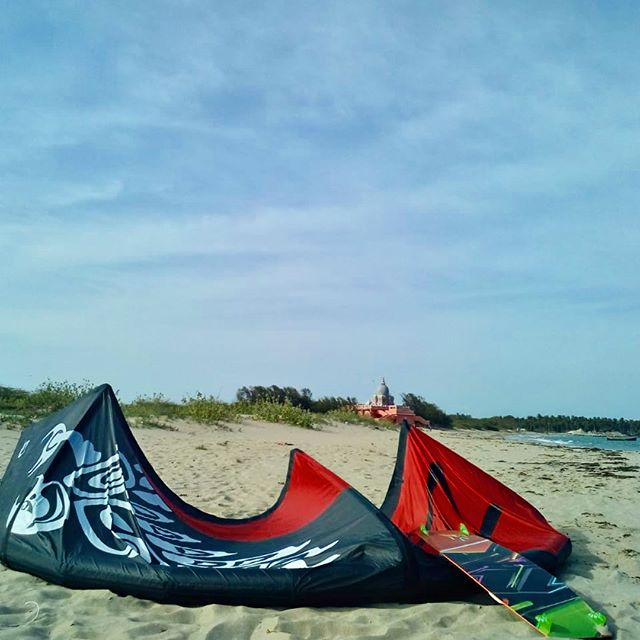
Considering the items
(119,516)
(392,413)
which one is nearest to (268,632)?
(119,516)

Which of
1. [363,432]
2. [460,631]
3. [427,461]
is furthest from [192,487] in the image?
[363,432]

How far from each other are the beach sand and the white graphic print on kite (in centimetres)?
32

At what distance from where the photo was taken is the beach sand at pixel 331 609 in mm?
3170

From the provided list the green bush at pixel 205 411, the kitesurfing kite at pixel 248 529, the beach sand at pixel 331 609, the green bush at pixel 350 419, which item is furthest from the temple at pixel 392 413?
the kitesurfing kite at pixel 248 529

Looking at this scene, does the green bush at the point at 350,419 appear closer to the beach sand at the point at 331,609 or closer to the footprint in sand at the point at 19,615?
the beach sand at the point at 331,609

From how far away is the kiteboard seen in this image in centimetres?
329

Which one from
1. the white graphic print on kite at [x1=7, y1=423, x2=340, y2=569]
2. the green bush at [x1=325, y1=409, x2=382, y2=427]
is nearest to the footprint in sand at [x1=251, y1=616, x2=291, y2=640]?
the white graphic print on kite at [x1=7, y1=423, x2=340, y2=569]

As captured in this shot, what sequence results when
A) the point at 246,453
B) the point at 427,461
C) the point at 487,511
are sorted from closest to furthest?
the point at 487,511, the point at 427,461, the point at 246,453

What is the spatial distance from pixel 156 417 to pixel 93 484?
11819 mm

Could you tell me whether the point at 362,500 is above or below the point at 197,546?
above

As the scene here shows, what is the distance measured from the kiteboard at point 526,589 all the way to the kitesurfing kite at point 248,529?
0.04 m

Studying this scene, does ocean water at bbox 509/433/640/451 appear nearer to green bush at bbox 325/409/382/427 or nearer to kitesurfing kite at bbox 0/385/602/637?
green bush at bbox 325/409/382/427

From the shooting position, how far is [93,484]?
428cm

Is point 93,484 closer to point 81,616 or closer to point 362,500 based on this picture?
point 81,616
